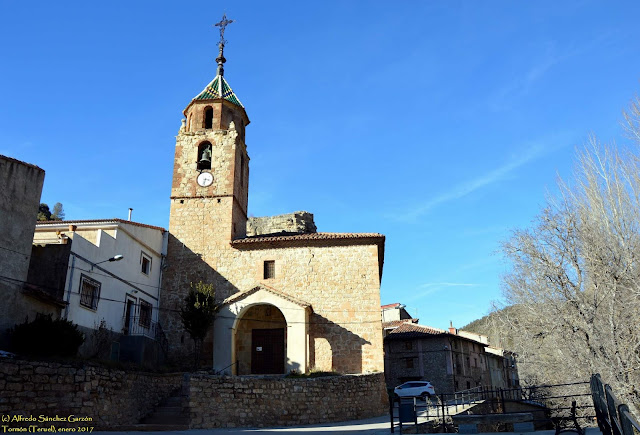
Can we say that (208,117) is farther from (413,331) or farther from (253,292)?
(413,331)

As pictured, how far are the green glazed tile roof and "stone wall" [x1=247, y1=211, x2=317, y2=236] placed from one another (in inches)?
394

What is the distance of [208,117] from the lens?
85.1ft

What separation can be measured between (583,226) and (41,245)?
16837mm

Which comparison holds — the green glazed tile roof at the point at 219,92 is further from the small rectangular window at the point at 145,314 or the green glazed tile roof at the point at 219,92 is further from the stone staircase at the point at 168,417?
the stone staircase at the point at 168,417

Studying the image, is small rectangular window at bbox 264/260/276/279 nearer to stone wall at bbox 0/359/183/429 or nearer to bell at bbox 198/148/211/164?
bell at bbox 198/148/211/164

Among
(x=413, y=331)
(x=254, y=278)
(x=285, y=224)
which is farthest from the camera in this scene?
(x=285, y=224)

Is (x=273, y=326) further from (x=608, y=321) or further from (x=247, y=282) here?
(x=608, y=321)

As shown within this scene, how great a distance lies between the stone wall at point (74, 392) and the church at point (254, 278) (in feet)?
16.6

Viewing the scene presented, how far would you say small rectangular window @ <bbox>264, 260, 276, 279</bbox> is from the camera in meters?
22.1

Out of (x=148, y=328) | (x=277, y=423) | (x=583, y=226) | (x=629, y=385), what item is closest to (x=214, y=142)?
(x=148, y=328)

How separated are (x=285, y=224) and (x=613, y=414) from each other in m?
28.9

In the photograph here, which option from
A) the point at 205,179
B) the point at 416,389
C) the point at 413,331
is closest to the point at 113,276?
the point at 205,179

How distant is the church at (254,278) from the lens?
20.0 meters

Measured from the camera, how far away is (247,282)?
72.2 feet
